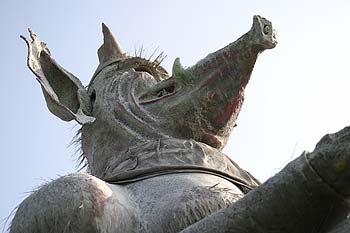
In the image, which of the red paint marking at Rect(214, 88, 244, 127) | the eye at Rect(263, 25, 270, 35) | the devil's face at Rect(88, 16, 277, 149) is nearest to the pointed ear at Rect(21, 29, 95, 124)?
the devil's face at Rect(88, 16, 277, 149)

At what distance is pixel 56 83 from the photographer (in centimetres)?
602

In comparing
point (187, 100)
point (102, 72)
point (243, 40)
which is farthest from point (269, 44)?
point (102, 72)

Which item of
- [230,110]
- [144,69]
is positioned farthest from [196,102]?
[144,69]

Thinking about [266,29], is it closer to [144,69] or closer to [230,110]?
[230,110]

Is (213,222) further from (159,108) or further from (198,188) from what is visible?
(159,108)

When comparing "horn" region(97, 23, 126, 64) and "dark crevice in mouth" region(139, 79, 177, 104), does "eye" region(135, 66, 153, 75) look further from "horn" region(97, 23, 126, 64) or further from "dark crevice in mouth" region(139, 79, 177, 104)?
"dark crevice in mouth" region(139, 79, 177, 104)

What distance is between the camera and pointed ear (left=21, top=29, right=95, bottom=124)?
18.7ft

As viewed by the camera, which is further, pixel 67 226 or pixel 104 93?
pixel 104 93

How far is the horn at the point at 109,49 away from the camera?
6.43 metres

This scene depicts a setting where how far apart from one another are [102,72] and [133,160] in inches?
53.1

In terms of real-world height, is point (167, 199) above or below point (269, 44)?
below

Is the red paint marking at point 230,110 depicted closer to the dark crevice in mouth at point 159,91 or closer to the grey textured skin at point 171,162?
the grey textured skin at point 171,162

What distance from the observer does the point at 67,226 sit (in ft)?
13.3

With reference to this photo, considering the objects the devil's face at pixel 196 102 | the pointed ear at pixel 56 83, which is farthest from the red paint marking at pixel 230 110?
the pointed ear at pixel 56 83
